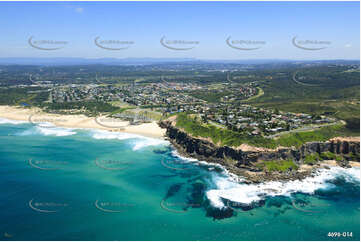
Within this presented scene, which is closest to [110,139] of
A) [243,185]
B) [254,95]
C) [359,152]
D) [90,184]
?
[90,184]

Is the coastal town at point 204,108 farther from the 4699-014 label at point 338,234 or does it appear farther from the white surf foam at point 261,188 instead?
the 4699-014 label at point 338,234

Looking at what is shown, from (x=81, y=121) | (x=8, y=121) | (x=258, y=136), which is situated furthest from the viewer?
(x=8, y=121)

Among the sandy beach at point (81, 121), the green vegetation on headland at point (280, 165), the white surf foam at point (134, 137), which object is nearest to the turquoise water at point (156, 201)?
the green vegetation on headland at point (280, 165)

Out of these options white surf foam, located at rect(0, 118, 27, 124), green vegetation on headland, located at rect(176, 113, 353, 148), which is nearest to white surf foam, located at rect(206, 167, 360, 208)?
green vegetation on headland, located at rect(176, 113, 353, 148)

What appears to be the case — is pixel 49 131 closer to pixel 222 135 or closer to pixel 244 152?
pixel 222 135

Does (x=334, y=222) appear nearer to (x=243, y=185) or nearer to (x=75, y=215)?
(x=243, y=185)

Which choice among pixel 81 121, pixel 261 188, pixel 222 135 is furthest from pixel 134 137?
pixel 261 188
